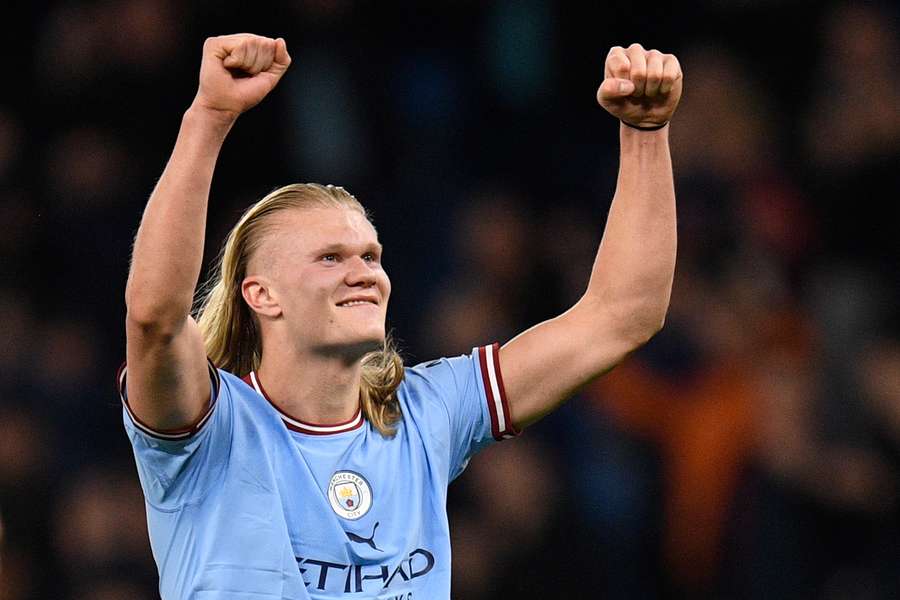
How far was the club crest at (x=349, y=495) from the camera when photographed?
3053 mm

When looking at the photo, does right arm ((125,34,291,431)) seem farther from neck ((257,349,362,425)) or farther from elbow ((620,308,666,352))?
elbow ((620,308,666,352))

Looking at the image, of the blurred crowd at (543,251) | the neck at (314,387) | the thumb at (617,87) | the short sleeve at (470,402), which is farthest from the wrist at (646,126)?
the blurred crowd at (543,251)

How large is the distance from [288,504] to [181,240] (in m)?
0.66

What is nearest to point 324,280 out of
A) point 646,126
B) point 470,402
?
point 470,402

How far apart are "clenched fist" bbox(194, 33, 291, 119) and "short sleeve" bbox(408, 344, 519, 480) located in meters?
0.93

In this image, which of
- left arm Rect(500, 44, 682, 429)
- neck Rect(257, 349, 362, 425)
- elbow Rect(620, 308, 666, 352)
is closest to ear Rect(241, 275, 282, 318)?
neck Rect(257, 349, 362, 425)

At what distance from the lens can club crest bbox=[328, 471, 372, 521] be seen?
3053 millimetres

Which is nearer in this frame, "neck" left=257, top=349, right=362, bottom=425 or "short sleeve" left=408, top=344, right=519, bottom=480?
"neck" left=257, top=349, right=362, bottom=425

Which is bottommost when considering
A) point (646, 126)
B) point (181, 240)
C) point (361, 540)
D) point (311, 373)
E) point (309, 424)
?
point (361, 540)

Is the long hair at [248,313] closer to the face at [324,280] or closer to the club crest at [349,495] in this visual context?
the face at [324,280]

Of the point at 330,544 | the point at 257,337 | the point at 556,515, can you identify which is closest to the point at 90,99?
the point at 556,515

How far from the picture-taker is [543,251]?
6023mm

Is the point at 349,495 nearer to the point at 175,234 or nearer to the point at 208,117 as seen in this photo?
the point at 175,234

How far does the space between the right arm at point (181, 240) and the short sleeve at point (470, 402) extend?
2.41 ft
